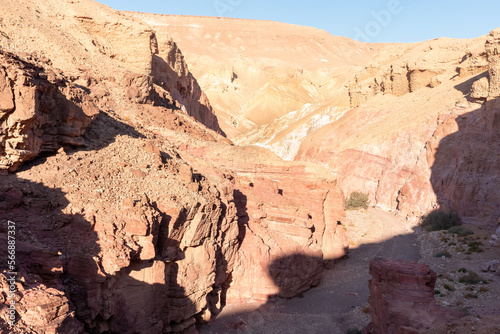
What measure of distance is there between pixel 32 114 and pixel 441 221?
1051 inches

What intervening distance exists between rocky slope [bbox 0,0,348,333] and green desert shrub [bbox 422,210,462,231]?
10019mm

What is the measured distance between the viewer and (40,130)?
1120cm

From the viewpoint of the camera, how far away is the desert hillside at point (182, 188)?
960 centimetres

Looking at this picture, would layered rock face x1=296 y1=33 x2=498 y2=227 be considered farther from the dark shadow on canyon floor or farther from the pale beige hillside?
the dark shadow on canyon floor

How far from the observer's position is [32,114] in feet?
33.2

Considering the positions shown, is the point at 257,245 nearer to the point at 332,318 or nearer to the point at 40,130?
the point at 332,318

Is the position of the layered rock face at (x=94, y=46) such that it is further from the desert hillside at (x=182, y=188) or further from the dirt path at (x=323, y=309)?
the dirt path at (x=323, y=309)

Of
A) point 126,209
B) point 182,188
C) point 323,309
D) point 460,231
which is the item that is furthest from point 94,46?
point 460,231

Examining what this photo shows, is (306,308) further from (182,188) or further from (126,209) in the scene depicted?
(126,209)

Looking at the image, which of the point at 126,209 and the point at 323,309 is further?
the point at 323,309

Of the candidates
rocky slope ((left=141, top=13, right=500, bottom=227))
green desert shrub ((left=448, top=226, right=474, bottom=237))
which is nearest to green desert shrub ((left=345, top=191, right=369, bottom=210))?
rocky slope ((left=141, top=13, right=500, bottom=227))

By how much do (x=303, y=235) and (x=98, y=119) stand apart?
10178 mm

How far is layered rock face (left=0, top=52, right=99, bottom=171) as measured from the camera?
981cm

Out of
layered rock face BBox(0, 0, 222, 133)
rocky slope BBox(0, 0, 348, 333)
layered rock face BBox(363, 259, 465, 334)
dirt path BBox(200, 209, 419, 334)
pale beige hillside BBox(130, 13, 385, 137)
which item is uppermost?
pale beige hillside BBox(130, 13, 385, 137)
